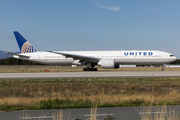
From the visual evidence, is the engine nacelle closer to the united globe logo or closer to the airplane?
the airplane

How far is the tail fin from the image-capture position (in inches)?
1876

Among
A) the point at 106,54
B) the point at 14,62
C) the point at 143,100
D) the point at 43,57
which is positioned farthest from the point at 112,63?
the point at 14,62

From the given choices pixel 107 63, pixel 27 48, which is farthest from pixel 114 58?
pixel 27 48

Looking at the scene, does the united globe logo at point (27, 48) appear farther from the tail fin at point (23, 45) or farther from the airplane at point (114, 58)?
the airplane at point (114, 58)

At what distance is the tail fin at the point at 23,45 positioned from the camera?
47656 millimetres

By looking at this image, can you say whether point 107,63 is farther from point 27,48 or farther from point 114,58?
point 27,48

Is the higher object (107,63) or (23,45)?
(23,45)

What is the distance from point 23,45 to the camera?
157 feet

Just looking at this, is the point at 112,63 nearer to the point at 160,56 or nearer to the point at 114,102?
the point at 160,56

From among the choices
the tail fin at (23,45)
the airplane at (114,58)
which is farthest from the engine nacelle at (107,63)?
the tail fin at (23,45)

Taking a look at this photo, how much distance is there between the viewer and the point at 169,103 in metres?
10.2

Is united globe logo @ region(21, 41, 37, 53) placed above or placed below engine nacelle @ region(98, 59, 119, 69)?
above

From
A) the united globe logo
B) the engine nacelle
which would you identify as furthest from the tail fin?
the engine nacelle

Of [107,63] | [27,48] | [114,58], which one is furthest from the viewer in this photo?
[27,48]
